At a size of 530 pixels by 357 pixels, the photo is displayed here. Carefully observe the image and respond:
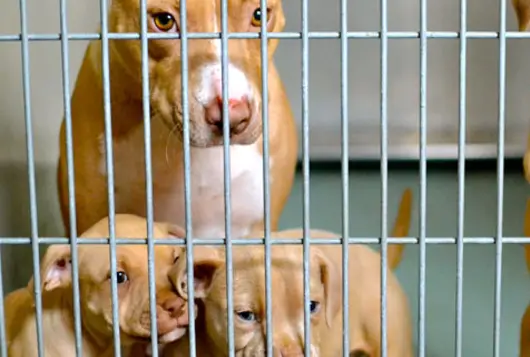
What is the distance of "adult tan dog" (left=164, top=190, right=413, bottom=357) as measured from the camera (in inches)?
48.0

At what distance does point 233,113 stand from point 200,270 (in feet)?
0.94

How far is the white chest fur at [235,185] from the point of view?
1.47 meters

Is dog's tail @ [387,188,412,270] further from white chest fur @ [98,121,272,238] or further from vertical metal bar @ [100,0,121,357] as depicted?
vertical metal bar @ [100,0,121,357]

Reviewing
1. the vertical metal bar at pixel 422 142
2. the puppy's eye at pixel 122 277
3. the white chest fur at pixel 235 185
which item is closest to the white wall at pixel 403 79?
the white chest fur at pixel 235 185

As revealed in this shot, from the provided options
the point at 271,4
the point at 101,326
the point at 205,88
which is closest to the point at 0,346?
the point at 101,326

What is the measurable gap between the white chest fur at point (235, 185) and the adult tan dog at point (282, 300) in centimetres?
12

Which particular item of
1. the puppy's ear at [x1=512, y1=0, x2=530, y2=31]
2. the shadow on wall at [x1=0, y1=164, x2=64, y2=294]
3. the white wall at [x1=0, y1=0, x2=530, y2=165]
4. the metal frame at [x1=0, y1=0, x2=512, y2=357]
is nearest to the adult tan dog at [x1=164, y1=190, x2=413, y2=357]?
the metal frame at [x1=0, y1=0, x2=512, y2=357]

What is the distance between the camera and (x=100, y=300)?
1.28 m

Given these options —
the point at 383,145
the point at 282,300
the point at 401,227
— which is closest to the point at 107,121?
the point at 383,145

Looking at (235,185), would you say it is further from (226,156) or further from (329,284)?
(226,156)

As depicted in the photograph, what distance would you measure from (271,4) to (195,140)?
320 millimetres

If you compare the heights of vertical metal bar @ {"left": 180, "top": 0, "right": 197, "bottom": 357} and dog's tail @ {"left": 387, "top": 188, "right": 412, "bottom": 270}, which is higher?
vertical metal bar @ {"left": 180, "top": 0, "right": 197, "bottom": 357}

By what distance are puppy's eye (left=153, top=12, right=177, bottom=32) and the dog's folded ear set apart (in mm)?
326

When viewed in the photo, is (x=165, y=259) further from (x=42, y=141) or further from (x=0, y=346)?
(x=42, y=141)
